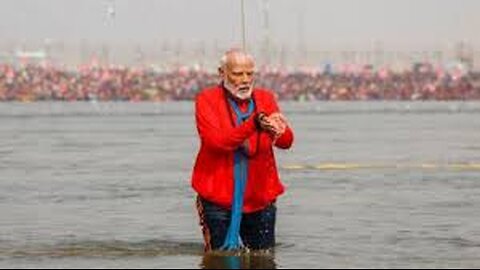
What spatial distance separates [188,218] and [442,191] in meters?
5.34

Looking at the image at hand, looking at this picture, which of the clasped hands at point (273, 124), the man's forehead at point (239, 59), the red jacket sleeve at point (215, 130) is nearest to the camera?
the clasped hands at point (273, 124)

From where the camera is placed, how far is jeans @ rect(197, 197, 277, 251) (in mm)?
12430

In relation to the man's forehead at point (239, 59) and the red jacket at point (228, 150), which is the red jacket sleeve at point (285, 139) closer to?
the red jacket at point (228, 150)

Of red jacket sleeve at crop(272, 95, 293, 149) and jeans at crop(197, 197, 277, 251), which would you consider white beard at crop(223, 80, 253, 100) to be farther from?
jeans at crop(197, 197, 277, 251)

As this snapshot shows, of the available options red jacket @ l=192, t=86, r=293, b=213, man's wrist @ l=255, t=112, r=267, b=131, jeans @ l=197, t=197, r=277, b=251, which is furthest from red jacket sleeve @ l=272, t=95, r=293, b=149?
jeans @ l=197, t=197, r=277, b=251

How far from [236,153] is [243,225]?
2.45 feet

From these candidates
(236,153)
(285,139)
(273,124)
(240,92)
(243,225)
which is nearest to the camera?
(273,124)

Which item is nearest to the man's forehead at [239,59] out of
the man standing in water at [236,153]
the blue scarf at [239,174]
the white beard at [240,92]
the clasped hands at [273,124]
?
the man standing in water at [236,153]

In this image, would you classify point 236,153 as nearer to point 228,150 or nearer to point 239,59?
point 228,150

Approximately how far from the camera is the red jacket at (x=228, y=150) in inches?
471

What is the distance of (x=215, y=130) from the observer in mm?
11992

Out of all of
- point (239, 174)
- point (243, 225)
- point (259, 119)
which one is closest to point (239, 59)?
point (259, 119)

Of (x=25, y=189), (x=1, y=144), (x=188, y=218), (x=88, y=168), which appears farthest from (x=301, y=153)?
(x=188, y=218)

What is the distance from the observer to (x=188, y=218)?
739 inches
